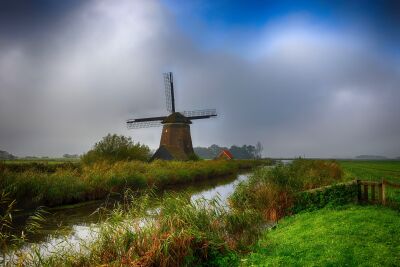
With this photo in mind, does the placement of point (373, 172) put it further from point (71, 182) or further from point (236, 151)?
point (236, 151)

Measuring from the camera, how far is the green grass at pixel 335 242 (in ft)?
24.6

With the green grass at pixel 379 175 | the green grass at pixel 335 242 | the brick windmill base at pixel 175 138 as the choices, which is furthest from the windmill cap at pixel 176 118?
the green grass at pixel 335 242

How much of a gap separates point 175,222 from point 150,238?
0.90 meters

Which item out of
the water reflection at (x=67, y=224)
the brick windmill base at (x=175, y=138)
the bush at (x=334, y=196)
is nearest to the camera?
the water reflection at (x=67, y=224)

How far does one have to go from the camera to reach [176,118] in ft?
173

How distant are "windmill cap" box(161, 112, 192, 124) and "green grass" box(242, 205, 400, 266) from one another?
41706 mm

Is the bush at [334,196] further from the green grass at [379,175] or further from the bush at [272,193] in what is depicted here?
the green grass at [379,175]

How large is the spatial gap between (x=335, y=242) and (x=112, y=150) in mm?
28921

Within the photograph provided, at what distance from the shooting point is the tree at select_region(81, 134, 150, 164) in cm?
3344

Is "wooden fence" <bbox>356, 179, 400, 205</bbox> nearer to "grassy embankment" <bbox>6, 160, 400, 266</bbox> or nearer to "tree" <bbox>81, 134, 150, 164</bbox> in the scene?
"grassy embankment" <bbox>6, 160, 400, 266</bbox>

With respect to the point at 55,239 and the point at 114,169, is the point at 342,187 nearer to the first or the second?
the point at 55,239

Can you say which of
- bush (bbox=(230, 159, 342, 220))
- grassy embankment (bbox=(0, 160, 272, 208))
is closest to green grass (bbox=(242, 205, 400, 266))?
bush (bbox=(230, 159, 342, 220))

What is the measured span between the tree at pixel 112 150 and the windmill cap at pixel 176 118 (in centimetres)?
1585

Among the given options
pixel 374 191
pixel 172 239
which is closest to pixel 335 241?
pixel 172 239
